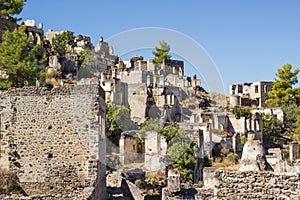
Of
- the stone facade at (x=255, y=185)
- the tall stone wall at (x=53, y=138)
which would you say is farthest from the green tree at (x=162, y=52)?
the stone facade at (x=255, y=185)

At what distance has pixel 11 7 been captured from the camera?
117ft

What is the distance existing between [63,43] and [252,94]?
83.9 feet

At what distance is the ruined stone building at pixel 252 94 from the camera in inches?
2709

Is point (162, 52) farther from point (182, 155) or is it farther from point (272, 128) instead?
point (182, 155)

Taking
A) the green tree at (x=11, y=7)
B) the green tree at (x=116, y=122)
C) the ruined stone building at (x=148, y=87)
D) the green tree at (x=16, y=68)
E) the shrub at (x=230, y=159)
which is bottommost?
the shrub at (x=230, y=159)

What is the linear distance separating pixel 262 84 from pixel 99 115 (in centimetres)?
5876

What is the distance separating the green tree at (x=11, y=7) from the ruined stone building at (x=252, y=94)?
37.2m

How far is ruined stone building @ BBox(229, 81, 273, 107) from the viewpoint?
68.8 meters

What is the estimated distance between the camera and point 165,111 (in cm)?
5078

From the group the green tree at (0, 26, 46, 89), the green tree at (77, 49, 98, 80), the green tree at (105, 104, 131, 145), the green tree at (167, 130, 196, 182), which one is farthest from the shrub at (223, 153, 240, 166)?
the green tree at (77, 49, 98, 80)

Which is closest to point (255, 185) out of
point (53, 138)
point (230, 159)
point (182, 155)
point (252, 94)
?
point (53, 138)

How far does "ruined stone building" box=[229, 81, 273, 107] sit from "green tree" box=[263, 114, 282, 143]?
1004 centimetres

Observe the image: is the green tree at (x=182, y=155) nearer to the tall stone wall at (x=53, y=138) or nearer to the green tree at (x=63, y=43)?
the tall stone wall at (x=53, y=138)

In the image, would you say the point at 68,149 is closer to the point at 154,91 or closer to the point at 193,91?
the point at 154,91
